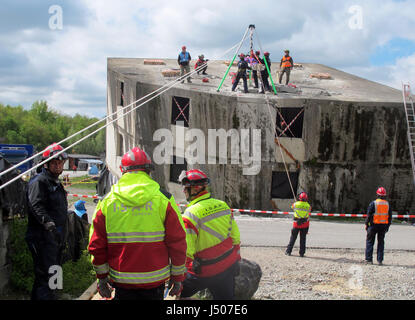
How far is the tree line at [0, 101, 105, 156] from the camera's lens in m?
72.6

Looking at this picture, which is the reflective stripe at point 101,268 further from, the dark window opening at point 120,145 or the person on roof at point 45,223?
the dark window opening at point 120,145

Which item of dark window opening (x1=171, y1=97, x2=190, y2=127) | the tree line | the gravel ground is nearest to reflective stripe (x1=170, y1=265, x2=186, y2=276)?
the gravel ground

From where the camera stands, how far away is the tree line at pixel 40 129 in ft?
238

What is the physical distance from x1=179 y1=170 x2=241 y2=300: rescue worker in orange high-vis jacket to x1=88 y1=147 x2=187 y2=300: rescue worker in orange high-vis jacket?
86 cm

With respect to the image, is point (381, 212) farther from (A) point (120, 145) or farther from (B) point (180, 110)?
(A) point (120, 145)

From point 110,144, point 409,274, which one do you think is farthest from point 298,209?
point 110,144

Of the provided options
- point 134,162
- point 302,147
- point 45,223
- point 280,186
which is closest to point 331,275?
point 45,223

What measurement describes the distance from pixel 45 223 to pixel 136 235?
1820 millimetres

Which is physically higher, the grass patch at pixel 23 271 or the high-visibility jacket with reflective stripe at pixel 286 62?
the high-visibility jacket with reflective stripe at pixel 286 62

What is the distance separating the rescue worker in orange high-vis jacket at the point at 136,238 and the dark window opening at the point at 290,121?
12.8m

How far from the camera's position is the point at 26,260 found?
20.4 feet

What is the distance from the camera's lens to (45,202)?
16.1 feet

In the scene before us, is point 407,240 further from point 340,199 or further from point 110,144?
point 110,144

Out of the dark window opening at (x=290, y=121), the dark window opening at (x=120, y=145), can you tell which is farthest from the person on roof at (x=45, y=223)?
the dark window opening at (x=120, y=145)
